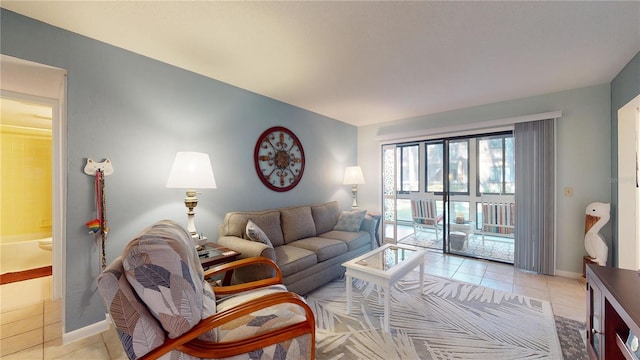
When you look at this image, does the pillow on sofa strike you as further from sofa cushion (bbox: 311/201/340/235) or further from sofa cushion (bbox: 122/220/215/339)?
sofa cushion (bbox: 122/220/215/339)

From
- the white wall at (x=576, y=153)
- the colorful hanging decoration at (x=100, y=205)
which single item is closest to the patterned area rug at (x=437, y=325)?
the white wall at (x=576, y=153)

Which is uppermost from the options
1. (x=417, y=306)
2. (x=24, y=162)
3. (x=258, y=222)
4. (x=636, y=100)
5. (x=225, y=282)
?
(x=636, y=100)

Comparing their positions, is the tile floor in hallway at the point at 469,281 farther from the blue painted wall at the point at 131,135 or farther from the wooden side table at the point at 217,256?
the wooden side table at the point at 217,256

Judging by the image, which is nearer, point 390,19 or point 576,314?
point 390,19

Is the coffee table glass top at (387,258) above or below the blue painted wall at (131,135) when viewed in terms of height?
below

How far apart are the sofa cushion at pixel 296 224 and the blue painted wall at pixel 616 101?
3.45 m

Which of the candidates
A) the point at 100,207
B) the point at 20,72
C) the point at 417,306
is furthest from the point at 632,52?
the point at 20,72

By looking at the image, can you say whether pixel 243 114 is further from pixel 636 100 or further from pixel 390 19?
pixel 636 100

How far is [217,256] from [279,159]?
66.7 inches

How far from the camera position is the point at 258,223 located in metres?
2.80

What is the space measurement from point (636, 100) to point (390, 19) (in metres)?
2.46

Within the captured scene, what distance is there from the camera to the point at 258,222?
281cm

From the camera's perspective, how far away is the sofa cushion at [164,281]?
101 centimetres

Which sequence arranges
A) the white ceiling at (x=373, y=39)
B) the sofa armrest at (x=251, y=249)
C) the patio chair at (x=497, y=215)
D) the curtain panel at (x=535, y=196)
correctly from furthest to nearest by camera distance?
the patio chair at (x=497, y=215) < the curtain panel at (x=535, y=196) < the sofa armrest at (x=251, y=249) < the white ceiling at (x=373, y=39)
